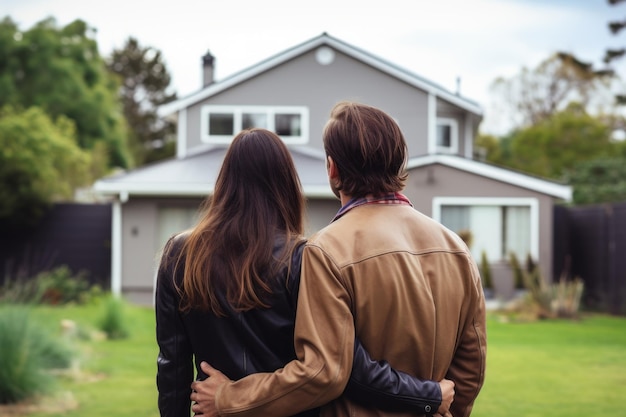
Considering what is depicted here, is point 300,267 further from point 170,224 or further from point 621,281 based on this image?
point 170,224

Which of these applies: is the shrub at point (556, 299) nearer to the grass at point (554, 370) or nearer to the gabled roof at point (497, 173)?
the grass at point (554, 370)

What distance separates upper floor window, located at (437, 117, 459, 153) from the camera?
20.8 metres

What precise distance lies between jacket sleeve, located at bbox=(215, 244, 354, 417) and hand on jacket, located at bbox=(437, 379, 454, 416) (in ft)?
1.10

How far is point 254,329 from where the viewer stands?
8.41 feet

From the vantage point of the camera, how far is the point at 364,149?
8.32 feet

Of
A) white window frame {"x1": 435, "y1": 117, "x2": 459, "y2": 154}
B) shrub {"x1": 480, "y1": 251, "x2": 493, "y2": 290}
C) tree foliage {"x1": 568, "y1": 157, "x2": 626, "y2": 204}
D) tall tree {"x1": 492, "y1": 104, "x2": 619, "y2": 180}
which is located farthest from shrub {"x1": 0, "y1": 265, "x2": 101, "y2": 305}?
tall tree {"x1": 492, "y1": 104, "x2": 619, "y2": 180}

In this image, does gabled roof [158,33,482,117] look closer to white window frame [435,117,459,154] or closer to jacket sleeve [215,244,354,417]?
white window frame [435,117,459,154]

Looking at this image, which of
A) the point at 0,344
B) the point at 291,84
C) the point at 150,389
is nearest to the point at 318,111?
the point at 291,84

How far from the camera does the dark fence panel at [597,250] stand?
15922 millimetres

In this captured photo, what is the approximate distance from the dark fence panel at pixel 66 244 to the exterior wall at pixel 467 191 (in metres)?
6.67

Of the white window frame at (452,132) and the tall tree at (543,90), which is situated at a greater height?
the tall tree at (543,90)

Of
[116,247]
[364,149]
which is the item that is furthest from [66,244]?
[364,149]

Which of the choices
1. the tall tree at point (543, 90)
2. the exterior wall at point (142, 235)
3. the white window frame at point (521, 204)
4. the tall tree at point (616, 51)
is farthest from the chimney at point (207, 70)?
the tall tree at point (543, 90)

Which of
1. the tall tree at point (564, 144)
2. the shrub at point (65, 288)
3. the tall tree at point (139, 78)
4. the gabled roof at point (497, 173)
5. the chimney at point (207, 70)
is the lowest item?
the shrub at point (65, 288)
